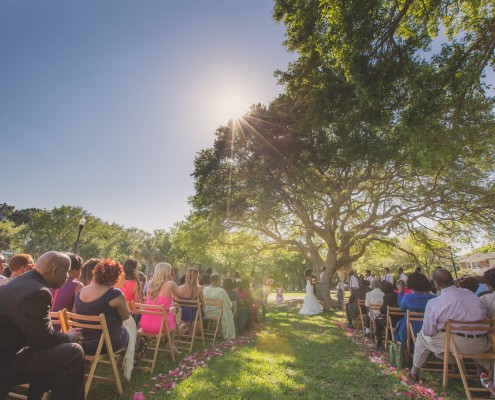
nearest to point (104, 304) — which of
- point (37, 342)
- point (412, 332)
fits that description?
point (37, 342)

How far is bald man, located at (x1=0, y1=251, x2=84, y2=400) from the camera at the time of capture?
271 cm

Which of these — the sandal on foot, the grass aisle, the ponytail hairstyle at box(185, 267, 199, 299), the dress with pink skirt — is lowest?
the grass aisle

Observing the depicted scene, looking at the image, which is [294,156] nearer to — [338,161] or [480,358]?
[338,161]

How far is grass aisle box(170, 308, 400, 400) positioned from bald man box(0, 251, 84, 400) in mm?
1600

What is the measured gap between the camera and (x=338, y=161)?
15.5 metres

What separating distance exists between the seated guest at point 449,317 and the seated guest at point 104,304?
4.78 meters

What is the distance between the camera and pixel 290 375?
5.09 m

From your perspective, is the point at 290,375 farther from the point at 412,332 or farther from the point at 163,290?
the point at 163,290

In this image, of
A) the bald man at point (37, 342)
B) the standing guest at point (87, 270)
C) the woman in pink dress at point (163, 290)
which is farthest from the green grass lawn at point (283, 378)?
the standing guest at point (87, 270)

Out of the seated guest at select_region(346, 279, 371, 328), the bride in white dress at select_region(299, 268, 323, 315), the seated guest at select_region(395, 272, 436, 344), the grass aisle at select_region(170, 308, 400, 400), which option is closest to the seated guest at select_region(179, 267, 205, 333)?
the grass aisle at select_region(170, 308, 400, 400)

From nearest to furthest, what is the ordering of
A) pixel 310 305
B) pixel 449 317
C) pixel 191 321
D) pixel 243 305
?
1. pixel 449 317
2. pixel 191 321
3. pixel 243 305
4. pixel 310 305

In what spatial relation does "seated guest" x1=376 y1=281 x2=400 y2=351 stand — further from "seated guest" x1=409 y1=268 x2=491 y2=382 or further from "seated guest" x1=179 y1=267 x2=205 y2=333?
"seated guest" x1=179 y1=267 x2=205 y2=333

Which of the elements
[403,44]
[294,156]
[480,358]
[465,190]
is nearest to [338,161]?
[294,156]

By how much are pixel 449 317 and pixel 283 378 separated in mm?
2835
